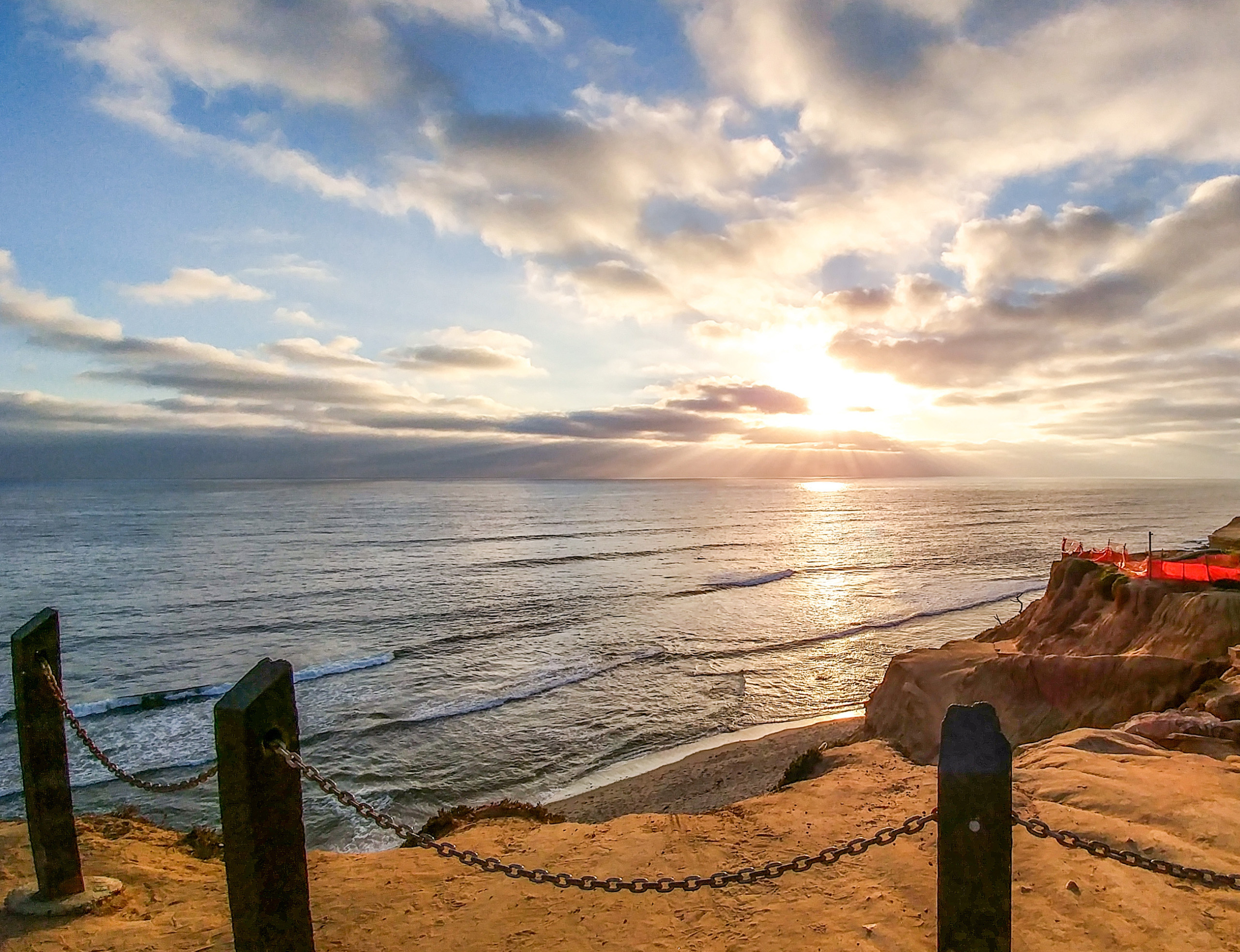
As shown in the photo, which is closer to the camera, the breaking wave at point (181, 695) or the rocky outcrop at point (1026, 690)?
the rocky outcrop at point (1026, 690)

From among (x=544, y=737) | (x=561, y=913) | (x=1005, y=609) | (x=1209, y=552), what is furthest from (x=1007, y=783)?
(x=1005, y=609)

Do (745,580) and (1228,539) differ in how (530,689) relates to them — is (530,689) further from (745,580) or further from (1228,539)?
(1228,539)

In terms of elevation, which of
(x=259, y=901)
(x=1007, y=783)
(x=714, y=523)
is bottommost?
(x=714, y=523)

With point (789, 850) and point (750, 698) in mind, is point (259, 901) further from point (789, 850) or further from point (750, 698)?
point (750, 698)

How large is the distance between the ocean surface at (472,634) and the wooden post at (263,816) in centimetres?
749

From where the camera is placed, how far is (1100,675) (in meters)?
10.5

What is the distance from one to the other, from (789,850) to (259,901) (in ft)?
15.7

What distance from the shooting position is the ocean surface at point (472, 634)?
13.2 m

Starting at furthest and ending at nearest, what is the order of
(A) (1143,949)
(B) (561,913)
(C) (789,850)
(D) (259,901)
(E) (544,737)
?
(E) (544,737), (C) (789,850), (B) (561,913), (A) (1143,949), (D) (259,901)

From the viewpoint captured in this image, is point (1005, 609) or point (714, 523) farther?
point (714, 523)

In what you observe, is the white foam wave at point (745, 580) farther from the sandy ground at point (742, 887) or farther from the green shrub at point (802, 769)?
the sandy ground at point (742, 887)

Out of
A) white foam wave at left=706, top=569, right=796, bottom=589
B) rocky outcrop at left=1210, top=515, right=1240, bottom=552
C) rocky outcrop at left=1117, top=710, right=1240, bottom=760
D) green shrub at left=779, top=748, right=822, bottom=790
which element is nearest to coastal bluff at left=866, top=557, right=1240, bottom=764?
rocky outcrop at left=1117, top=710, right=1240, bottom=760

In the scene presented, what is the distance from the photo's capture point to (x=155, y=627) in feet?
78.9

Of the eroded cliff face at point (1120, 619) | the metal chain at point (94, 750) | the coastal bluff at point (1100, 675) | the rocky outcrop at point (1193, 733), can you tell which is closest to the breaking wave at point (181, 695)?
the metal chain at point (94, 750)
